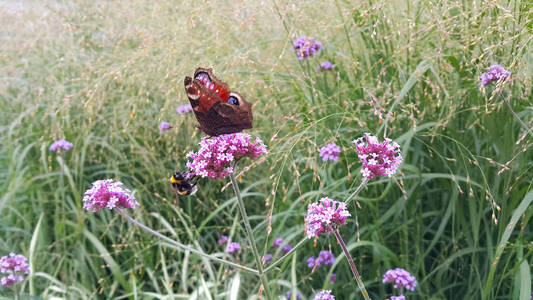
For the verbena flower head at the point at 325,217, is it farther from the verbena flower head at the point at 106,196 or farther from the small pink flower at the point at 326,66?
the small pink flower at the point at 326,66

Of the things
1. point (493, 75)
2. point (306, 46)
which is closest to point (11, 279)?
point (306, 46)

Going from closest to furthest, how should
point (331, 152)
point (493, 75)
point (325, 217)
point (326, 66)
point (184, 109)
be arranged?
point (325, 217)
point (493, 75)
point (331, 152)
point (326, 66)
point (184, 109)

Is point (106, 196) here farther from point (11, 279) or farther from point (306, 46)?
point (306, 46)

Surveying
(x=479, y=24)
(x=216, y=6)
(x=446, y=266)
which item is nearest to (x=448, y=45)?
(x=479, y=24)

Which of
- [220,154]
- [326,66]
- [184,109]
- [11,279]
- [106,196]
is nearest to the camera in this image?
[220,154]

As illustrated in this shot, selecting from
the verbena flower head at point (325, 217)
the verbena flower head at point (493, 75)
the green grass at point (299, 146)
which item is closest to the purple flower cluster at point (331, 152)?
the green grass at point (299, 146)

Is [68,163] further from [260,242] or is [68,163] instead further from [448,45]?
[448,45]

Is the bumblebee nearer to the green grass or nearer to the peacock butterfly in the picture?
the peacock butterfly
